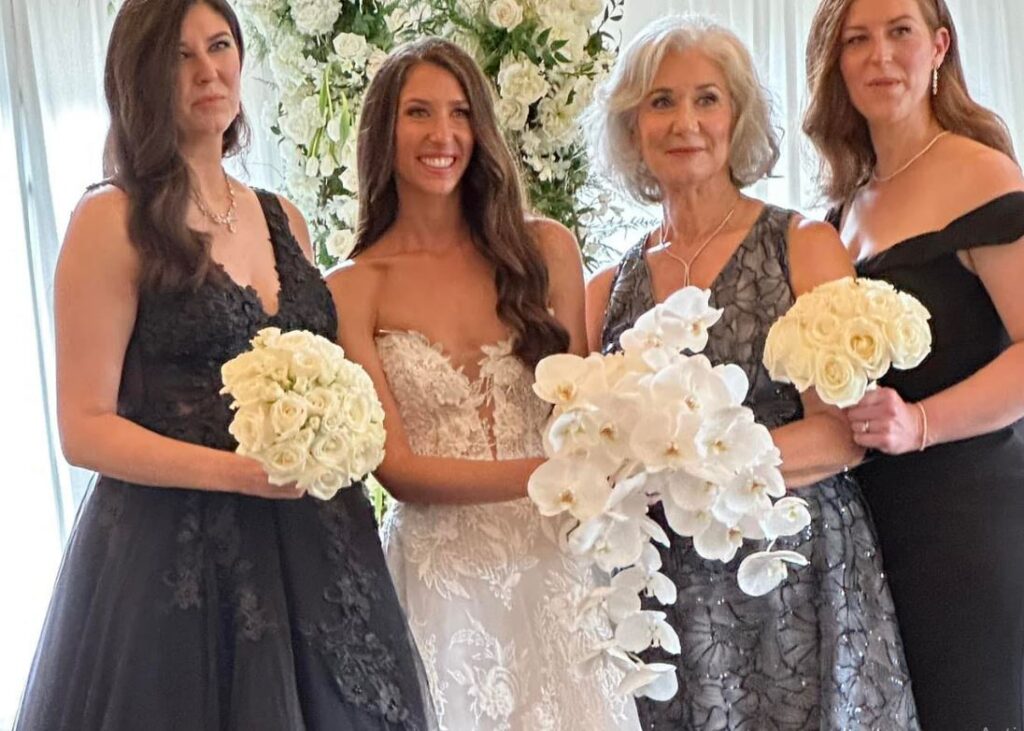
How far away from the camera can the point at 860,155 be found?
231 cm

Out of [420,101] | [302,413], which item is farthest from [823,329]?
[420,101]

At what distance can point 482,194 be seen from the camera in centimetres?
216

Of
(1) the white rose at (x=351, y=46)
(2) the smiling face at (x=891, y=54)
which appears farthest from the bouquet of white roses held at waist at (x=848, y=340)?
(1) the white rose at (x=351, y=46)

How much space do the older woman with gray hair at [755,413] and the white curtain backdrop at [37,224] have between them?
3.06ft

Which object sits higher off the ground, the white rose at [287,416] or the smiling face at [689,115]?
the smiling face at [689,115]

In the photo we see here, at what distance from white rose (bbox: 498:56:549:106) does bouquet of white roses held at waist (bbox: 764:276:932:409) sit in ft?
2.72

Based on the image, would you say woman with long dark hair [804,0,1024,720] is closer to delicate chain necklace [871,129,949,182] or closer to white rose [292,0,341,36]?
delicate chain necklace [871,129,949,182]

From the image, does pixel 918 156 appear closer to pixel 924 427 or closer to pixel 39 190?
pixel 924 427

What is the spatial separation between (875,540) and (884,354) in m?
0.51

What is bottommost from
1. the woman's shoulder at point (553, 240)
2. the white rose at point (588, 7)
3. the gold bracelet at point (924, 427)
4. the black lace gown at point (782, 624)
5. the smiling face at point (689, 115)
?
the black lace gown at point (782, 624)

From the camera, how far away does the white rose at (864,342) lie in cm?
161

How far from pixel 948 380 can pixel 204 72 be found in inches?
52.6

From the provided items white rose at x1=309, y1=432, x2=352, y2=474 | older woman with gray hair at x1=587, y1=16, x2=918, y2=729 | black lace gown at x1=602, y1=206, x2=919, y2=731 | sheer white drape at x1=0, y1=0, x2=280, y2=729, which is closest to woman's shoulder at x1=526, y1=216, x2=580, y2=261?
older woman with gray hair at x1=587, y1=16, x2=918, y2=729

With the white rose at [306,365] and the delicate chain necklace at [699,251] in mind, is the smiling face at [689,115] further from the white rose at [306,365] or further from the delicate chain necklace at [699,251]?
the white rose at [306,365]
